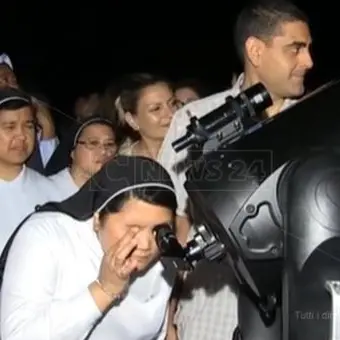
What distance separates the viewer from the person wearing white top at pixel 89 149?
110 inches

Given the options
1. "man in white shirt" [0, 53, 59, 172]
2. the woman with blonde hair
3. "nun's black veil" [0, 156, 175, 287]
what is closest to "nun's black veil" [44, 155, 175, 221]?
"nun's black veil" [0, 156, 175, 287]

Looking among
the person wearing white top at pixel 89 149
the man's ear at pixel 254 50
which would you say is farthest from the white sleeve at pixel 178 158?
the person wearing white top at pixel 89 149

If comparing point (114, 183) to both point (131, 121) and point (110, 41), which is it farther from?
point (110, 41)

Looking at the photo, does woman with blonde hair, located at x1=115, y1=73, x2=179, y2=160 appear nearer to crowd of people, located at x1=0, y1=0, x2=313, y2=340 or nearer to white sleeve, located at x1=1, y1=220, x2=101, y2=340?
crowd of people, located at x1=0, y1=0, x2=313, y2=340

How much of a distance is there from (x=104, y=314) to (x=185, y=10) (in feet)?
10.8

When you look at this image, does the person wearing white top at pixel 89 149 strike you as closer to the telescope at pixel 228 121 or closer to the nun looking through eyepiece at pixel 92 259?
the nun looking through eyepiece at pixel 92 259

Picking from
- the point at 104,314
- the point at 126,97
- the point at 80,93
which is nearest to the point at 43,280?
the point at 104,314

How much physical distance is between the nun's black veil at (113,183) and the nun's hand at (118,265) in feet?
0.29

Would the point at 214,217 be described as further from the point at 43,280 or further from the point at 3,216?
the point at 3,216

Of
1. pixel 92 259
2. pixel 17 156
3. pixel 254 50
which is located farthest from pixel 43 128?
pixel 92 259

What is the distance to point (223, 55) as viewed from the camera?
4898 millimetres

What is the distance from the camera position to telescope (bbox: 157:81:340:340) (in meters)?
1.35

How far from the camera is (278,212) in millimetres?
1423

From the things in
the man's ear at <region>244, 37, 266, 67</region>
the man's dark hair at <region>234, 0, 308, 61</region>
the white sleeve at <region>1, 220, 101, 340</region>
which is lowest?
the white sleeve at <region>1, 220, 101, 340</region>
